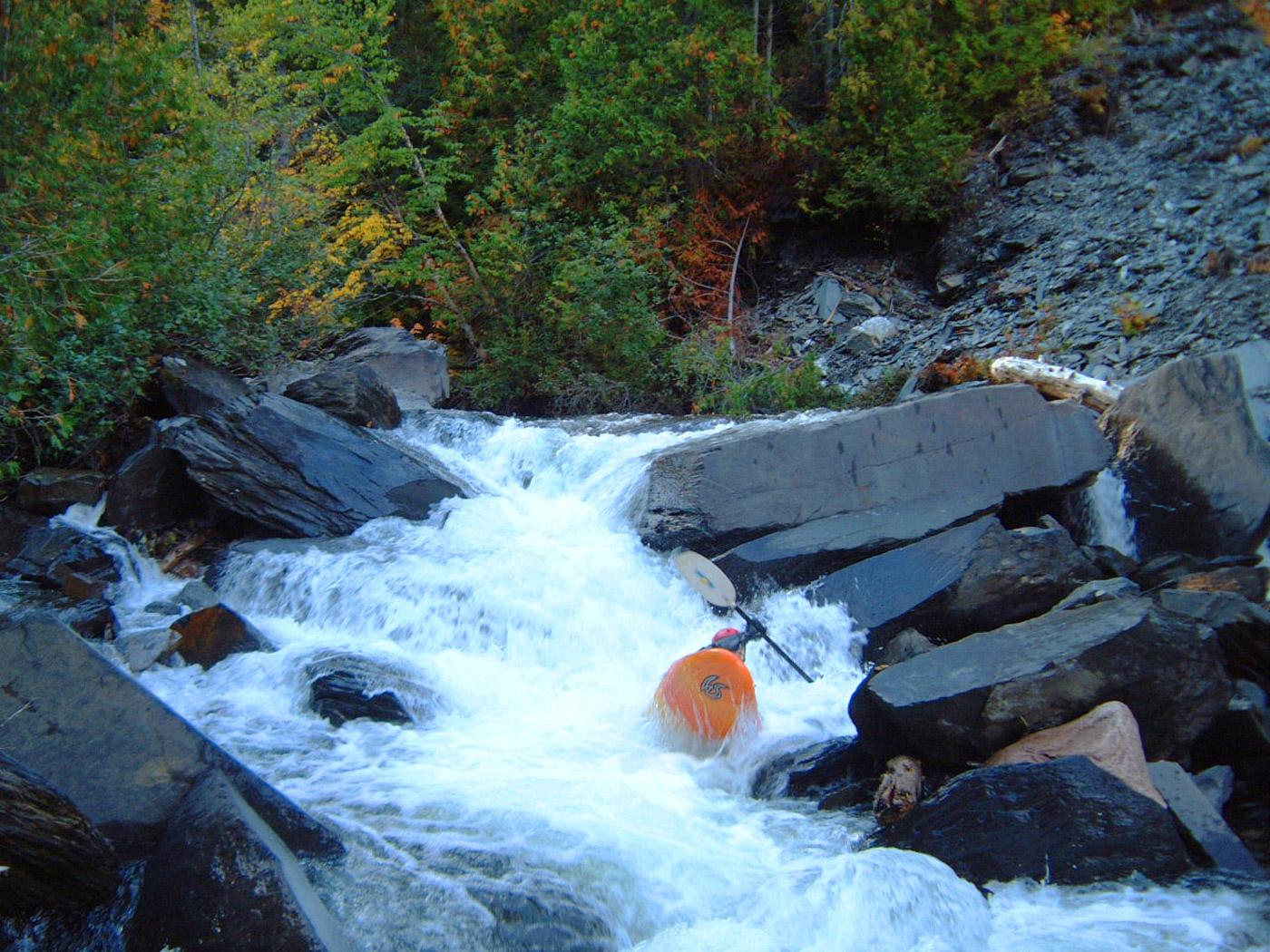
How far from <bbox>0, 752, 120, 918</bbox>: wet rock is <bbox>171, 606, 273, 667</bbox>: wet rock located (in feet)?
9.40

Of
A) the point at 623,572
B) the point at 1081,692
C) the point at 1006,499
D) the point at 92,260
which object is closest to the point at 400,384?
the point at 92,260

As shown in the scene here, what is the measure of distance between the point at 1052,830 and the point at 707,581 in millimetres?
2499

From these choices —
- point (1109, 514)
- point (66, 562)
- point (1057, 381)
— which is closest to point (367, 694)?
point (66, 562)

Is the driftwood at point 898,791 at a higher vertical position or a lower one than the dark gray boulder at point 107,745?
lower

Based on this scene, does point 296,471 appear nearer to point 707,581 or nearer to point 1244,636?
point 707,581

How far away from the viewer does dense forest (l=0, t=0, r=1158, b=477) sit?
11.1 meters

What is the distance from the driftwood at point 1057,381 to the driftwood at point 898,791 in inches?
176

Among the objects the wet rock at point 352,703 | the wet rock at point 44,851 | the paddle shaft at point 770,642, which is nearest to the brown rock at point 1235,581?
the paddle shaft at point 770,642

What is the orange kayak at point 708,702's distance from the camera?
501 cm

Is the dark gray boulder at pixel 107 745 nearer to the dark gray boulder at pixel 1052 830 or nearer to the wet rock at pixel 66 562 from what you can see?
the dark gray boulder at pixel 1052 830

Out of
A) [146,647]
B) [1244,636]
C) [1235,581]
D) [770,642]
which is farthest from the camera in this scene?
[146,647]

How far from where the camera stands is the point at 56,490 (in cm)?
736

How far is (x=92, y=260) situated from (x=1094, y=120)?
1241 cm

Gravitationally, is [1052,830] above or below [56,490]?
above
